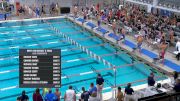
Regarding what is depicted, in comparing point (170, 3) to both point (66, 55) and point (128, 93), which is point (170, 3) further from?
point (128, 93)

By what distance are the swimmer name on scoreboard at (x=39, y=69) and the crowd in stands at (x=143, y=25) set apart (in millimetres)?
8392

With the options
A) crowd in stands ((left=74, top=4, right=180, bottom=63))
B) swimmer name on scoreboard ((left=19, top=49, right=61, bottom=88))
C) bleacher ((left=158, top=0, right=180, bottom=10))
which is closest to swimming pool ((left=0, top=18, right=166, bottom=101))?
crowd in stands ((left=74, top=4, right=180, bottom=63))

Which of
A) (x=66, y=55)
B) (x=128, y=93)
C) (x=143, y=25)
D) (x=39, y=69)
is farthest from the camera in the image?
(x=143, y=25)

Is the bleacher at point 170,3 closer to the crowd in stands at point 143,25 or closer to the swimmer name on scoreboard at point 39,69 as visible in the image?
the crowd in stands at point 143,25

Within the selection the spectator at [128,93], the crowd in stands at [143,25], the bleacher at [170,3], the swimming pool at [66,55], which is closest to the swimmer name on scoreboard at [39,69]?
the spectator at [128,93]

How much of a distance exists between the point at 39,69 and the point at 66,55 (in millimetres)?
9237

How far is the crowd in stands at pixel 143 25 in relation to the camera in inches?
708

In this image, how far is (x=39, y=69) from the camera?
872cm

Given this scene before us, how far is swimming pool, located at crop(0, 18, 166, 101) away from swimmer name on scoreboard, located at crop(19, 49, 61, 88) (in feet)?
15.6

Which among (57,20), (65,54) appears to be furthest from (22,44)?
(57,20)

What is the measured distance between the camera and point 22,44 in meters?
19.6

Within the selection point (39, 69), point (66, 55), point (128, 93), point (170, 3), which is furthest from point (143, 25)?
point (39, 69)

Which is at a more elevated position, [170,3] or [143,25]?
[170,3]

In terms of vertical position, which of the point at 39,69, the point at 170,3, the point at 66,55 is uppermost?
the point at 170,3
